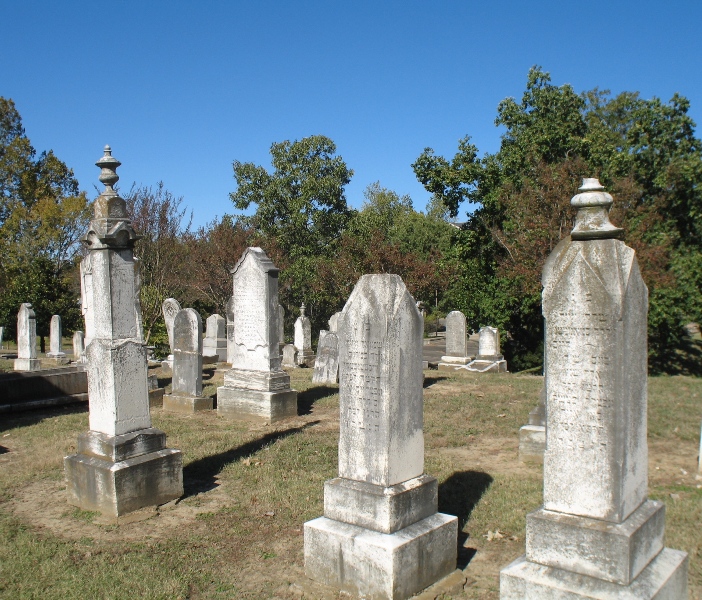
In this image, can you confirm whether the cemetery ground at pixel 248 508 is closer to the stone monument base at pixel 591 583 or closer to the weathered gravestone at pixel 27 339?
the stone monument base at pixel 591 583

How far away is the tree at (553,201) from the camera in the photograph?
1784 centimetres

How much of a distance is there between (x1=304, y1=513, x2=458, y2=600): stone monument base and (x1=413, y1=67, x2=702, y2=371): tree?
42.0 feet

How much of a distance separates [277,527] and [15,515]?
2.85 metres

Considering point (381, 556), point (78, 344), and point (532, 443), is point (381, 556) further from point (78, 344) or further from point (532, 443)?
point (78, 344)

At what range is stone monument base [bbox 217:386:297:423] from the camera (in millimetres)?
11016

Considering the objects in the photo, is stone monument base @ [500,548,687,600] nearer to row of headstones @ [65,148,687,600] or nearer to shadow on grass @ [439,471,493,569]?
row of headstones @ [65,148,687,600]

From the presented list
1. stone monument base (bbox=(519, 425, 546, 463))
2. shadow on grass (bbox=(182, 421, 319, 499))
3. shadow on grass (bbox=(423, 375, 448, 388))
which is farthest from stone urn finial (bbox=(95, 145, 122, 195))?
shadow on grass (bbox=(423, 375, 448, 388))

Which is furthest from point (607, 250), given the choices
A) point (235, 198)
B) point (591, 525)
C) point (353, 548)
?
point (235, 198)

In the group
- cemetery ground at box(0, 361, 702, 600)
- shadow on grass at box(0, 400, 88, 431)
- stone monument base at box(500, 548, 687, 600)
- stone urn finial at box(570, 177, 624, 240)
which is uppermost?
stone urn finial at box(570, 177, 624, 240)

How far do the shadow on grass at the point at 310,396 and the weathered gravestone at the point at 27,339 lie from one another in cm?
1011

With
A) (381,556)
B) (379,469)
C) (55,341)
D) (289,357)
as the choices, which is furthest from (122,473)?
(55,341)

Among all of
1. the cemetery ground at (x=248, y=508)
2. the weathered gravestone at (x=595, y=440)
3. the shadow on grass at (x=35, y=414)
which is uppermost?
the weathered gravestone at (x=595, y=440)

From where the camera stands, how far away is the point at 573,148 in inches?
874

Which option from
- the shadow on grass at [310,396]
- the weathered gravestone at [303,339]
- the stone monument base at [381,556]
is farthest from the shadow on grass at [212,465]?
the weathered gravestone at [303,339]
